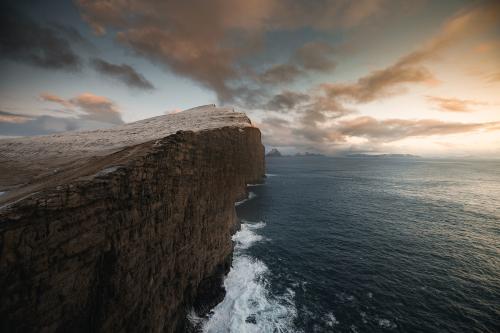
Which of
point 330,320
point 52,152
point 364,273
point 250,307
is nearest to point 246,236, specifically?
point 250,307

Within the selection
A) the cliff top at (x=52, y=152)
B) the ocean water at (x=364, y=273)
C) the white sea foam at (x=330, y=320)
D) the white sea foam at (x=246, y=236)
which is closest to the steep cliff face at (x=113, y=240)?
the cliff top at (x=52, y=152)

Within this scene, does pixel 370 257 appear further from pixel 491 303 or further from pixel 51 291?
pixel 51 291

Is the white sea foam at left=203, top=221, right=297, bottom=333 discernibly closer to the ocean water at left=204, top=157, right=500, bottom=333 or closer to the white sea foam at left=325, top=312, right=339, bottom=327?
the ocean water at left=204, top=157, right=500, bottom=333

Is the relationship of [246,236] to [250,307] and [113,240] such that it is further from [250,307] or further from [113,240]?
[113,240]

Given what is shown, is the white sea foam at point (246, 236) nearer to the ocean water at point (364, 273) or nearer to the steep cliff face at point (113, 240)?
the ocean water at point (364, 273)

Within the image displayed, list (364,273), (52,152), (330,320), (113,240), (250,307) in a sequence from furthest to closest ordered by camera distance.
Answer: (364,273), (52,152), (250,307), (330,320), (113,240)
